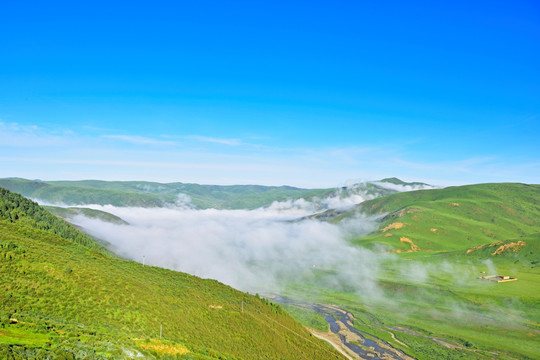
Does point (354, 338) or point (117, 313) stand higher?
point (117, 313)

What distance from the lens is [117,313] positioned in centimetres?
5969

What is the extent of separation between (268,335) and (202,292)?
85.2 feet

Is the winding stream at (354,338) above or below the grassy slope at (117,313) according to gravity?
below

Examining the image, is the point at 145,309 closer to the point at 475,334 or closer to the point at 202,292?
the point at 202,292

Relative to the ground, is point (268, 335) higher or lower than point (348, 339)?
higher

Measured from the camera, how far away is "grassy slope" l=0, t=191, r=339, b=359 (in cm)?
4044

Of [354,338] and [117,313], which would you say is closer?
[117,313]

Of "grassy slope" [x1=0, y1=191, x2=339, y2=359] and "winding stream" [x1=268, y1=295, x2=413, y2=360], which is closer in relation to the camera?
"grassy slope" [x1=0, y1=191, x2=339, y2=359]

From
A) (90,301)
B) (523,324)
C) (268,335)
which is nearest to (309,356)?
(268,335)

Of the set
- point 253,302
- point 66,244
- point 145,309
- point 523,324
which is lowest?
point 523,324

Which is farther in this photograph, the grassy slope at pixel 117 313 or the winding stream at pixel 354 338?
the winding stream at pixel 354 338

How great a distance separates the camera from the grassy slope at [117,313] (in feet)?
133

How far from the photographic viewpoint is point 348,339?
5000 inches

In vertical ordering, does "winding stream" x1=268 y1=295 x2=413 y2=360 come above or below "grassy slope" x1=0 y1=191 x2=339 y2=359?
below
